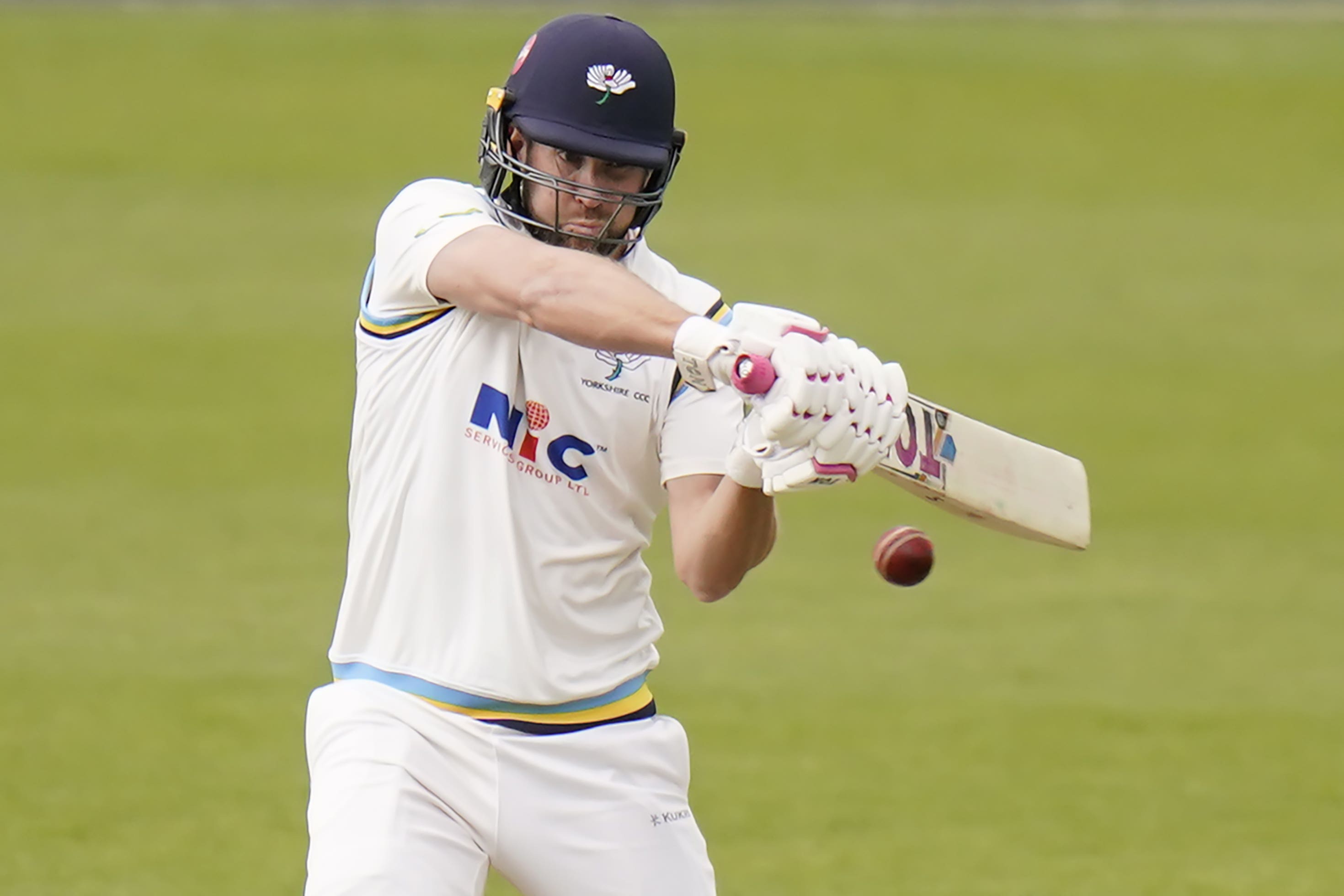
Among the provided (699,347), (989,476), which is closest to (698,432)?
Result: (989,476)

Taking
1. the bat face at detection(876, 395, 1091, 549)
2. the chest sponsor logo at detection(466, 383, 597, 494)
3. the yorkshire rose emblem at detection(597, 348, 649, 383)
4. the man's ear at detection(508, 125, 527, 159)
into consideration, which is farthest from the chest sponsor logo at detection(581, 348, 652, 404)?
the bat face at detection(876, 395, 1091, 549)

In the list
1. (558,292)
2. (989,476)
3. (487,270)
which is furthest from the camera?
(989,476)

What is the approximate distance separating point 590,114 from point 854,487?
6.59m

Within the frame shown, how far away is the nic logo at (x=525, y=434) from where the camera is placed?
3.67 meters

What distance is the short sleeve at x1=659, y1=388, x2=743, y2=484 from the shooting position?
3729 millimetres

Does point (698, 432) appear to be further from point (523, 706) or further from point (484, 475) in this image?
point (523, 706)

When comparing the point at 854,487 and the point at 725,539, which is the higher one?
the point at 725,539

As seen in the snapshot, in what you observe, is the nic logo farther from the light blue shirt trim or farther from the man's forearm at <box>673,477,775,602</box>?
the light blue shirt trim

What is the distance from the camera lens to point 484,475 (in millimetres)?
3666

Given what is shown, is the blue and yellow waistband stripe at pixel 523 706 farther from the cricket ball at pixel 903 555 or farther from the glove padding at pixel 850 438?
the glove padding at pixel 850 438

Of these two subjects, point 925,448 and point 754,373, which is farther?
point 925,448

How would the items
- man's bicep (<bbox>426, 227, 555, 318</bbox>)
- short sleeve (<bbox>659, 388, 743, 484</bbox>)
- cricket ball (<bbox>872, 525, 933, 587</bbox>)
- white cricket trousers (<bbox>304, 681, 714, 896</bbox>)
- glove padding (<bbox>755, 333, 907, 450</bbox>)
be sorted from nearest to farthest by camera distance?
glove padding (<bbox>755, 333, 907, 450</bbox>) → man's bicep (<bbox>426, 227, 555, 318</bbox>) → white cricket trousers (<bbox>304, 681, 714, 896</bbox>) → cricket ball (<bbox>872, 525, 933, 587</bbox>) → short sleeve (<bbox>659, 388, 743, 484</bbox>)

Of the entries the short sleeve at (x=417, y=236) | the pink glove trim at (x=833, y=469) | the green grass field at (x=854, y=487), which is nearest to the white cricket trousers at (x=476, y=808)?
the short sleeve at (x=417, y=236)

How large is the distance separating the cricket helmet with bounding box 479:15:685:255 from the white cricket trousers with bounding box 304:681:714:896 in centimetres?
90
